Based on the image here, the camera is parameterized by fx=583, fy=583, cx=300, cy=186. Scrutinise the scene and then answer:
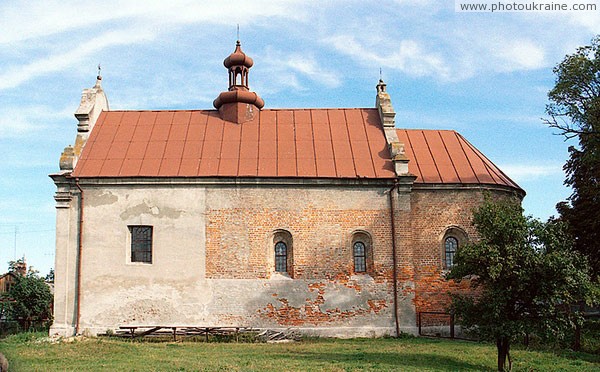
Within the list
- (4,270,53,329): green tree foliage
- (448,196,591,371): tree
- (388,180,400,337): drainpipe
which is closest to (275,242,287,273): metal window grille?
(388,180,400,337): drainpipe

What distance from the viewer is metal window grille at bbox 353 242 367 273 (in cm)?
2170

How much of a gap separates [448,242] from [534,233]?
7.81 metres

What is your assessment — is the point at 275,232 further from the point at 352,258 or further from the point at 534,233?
the point at 534,233

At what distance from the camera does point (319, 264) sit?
838 inches

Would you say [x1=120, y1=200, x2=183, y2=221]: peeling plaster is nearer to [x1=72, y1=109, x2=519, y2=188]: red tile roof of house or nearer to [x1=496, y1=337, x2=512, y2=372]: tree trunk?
[x1=72, y1=109, x2=519, y2=188]: red tile roof of house

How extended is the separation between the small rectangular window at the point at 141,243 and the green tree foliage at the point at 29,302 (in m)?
6.74

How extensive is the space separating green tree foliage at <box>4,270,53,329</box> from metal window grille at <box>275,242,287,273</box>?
10.9 metres

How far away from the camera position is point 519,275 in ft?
46.2

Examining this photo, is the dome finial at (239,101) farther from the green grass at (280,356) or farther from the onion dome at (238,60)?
the green grass at (280,356)

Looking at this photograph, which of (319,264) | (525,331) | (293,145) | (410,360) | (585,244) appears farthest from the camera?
(585,244)

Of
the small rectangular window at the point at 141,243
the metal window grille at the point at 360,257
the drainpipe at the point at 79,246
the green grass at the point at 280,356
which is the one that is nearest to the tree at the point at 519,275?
the green grass at the point at 280,356

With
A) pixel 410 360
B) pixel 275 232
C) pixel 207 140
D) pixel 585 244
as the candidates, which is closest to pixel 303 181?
pixel 275 232

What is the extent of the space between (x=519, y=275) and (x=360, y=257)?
8.30m

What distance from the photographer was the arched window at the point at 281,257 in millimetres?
21625
